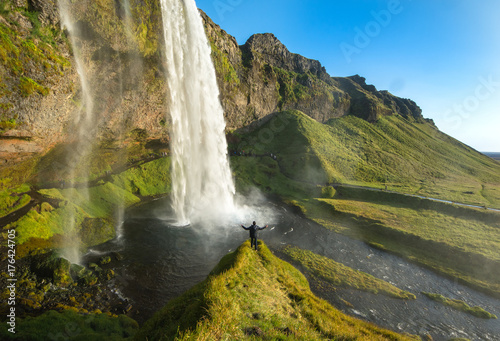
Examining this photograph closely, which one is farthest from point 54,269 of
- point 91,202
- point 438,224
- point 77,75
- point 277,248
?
point 438,224

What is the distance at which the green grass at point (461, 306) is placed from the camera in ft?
59.0

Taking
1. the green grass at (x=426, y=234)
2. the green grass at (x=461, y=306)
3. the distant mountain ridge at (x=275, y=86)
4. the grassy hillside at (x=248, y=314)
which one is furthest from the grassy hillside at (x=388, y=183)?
the grassy hillside at (x=248, y=314)

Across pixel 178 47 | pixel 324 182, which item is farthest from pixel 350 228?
pixel 178 47

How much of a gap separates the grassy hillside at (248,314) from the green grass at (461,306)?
1308cm

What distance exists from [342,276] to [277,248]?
25.5 ft

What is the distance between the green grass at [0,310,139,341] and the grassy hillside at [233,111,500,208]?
49638mm

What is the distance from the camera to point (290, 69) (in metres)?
108

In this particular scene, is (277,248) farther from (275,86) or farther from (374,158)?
(275,86)

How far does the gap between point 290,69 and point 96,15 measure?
95055mm

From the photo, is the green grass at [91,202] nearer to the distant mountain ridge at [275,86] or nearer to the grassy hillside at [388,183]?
the grassy hillside at [388,183]

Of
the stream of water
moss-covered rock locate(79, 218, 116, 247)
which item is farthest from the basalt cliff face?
the stream of water

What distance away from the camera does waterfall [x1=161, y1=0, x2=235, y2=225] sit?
3538 cm

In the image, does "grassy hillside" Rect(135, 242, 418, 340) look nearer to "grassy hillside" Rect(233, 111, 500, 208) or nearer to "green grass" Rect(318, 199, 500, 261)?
"green grass" Rect(318, 199, 500, 261)

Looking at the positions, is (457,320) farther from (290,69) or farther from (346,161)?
(290,69)
